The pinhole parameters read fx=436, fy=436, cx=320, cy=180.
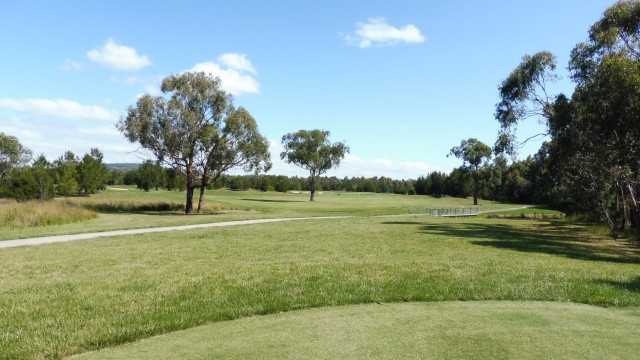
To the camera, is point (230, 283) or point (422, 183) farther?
point (422, 183)

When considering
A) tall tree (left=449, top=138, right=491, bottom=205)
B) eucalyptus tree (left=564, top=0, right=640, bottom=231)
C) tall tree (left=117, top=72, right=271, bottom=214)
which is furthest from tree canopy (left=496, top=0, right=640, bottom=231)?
tall tree (left=449, top=138, right=491, bottom=205)

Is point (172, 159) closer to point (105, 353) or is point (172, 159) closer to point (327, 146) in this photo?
point (105, 353)

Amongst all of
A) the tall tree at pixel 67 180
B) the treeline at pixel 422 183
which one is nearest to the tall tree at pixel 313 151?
the treeline at pixel 422 183

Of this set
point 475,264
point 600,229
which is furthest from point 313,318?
point 600,229

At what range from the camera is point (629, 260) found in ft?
53.8

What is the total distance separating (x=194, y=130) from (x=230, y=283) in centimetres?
3451

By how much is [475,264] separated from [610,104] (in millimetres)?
12249

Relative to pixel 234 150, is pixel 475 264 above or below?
below

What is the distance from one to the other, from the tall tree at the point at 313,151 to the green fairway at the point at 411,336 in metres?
75.8

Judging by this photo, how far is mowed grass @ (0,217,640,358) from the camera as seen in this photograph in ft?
21.4

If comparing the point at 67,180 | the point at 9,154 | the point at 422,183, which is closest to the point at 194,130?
the point at 67,180

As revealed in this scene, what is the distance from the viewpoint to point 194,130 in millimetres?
41688

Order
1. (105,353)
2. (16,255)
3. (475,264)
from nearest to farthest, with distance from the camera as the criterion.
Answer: (105,353) < (475,264) < (16,255)

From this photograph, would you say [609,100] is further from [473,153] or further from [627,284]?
[473,153]
